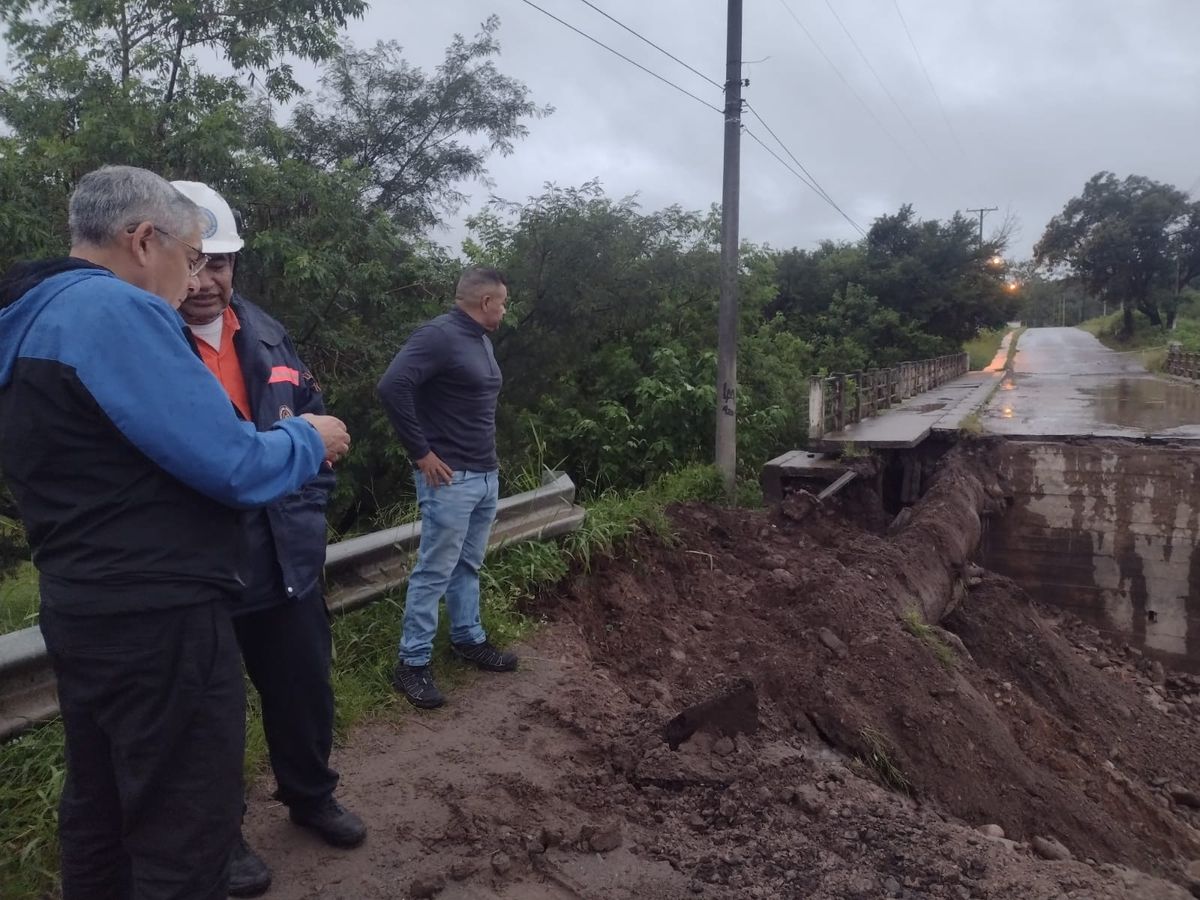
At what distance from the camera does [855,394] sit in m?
12.6

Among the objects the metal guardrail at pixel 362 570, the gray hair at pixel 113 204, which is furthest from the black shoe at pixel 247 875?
the gray hair at pixel 113 204

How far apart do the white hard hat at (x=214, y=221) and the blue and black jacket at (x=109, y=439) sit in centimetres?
65

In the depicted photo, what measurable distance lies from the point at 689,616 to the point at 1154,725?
5.46 m

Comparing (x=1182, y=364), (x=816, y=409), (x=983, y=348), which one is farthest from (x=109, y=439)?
(x=983, y=348)

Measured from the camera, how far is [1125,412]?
14094mm

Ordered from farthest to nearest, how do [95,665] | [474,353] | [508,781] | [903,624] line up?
[903,624] → [474,353] → [508,781] → [95,665]

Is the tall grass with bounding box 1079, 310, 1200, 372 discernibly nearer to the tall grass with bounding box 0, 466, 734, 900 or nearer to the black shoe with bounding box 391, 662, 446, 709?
the tall grass with bounding box 0, 466, 734, 900

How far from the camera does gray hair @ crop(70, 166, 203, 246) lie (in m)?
1.87

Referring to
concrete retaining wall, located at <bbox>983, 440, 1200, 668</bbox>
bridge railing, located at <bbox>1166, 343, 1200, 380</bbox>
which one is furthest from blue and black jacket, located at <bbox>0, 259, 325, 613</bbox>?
bridge railing, located at <bbox>1166, 343, 1200, 380</bbox>

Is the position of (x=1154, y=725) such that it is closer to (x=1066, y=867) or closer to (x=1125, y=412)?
(x=1066, y=867)

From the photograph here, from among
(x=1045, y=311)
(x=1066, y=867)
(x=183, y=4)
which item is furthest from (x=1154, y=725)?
(x=1045, y=311)

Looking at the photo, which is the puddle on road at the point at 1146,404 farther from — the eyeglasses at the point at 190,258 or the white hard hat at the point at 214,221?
the eyeglasses at the point at 190,258

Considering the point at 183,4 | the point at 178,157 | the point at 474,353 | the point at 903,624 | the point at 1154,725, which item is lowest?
the point at 1154,725

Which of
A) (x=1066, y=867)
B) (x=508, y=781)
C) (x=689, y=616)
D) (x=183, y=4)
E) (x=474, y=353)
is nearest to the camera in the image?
(x=1066, y=867)
